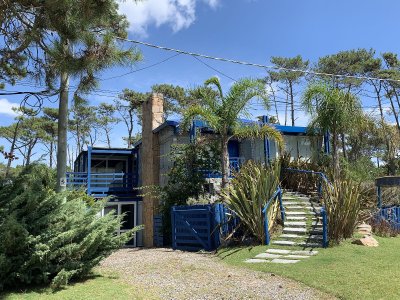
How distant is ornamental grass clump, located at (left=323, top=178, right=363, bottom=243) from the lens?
10.7 m

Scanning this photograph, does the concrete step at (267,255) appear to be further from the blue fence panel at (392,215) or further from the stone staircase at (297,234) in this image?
the blue fence panel at (392,215)

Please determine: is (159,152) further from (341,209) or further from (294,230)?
(341,209)

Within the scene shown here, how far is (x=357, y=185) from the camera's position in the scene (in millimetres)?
11586

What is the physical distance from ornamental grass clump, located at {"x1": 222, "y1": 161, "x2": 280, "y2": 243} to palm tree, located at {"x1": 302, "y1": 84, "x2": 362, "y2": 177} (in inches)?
139

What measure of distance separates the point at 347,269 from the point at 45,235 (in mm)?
5476

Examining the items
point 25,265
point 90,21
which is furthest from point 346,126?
point 25,265

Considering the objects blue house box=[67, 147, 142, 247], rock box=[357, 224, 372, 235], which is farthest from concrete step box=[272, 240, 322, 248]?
blue house box=[67, 147, 142, 247]

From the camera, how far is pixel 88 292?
6.82 meters

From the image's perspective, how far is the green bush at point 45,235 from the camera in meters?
6.89

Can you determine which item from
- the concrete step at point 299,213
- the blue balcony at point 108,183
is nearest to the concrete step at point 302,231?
the concrete step at point 299,213

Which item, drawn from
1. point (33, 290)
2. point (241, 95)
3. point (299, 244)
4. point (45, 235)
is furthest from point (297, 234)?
point (33, 290)

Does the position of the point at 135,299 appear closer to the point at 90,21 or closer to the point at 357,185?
the point at 90,21

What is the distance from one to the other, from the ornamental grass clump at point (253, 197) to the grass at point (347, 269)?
0.78 meters

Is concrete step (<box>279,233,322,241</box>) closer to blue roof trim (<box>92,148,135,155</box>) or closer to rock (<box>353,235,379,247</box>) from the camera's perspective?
rock (<box>353,235,379,247</box>)
